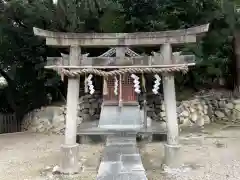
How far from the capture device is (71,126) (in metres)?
6.71

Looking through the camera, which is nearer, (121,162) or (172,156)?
(121,162)

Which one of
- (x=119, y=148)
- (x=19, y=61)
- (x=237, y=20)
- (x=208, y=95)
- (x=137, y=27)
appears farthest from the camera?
(x=208, y=95)

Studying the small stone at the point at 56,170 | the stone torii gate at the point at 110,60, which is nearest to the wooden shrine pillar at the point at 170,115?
the stone torii gate at the point at 110,60

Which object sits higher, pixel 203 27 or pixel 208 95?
pixel 203 27

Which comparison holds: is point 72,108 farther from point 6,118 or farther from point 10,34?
point 6,118

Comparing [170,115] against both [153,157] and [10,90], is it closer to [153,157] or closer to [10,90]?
[153,157]

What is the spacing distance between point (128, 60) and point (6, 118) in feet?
30.7

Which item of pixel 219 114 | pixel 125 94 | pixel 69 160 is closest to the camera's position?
pixel 69 160

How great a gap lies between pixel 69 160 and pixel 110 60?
89.3 inches

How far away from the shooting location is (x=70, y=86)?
6.68 metres

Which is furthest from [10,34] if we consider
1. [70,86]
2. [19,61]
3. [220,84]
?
[220,84]

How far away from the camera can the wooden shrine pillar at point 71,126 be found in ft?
21.6

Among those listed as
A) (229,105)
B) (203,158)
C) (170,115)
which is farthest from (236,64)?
(170,115)

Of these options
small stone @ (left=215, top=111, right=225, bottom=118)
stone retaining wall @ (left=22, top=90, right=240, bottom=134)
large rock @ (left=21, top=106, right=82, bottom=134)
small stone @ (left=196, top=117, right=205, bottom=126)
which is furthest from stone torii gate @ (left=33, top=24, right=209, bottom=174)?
small stone @ (left=215, top=111, right=225, bottom=118)
